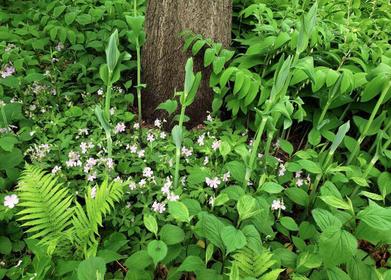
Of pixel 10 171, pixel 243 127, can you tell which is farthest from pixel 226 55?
pixel 10 171

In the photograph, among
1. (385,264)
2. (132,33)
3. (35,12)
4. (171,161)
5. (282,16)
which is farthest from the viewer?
(35,12)

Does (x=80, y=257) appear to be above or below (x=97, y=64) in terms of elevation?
below

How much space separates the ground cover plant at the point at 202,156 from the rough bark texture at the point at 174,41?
102 millimetres

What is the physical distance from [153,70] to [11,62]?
1041 mm

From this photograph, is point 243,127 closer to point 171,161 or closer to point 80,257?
point 171,161

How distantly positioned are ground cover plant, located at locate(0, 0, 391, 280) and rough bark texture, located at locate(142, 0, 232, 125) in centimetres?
10

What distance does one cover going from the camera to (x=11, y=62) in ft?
8.71

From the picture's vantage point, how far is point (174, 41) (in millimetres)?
2500

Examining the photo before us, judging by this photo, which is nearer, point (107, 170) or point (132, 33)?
point (107, 170)

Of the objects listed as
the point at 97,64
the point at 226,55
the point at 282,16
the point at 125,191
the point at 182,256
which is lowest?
the point at 182,256

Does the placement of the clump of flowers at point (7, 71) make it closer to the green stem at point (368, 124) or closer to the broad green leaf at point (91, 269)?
the broad green leaf at point (91, 269)

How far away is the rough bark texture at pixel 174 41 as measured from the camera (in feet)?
7.95

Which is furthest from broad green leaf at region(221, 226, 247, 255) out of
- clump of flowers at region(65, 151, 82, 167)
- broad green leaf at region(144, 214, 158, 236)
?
clump of flowers at region(65, 151, 82, 167)

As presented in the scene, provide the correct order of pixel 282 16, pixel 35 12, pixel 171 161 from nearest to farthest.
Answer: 1. pixel 171 161
2. pixel 282 16
3. pixel 35 12
